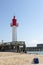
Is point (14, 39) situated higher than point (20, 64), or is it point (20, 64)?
point (14, 39)

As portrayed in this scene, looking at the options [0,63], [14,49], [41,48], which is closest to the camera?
[0,63]

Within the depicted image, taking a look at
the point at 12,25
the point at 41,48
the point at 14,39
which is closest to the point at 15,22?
the point at 12,25

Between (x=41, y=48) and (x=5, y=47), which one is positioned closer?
(x=5, y=47)

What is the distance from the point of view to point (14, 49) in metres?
47.5

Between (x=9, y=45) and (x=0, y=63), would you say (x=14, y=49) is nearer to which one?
(x=9, y=45)

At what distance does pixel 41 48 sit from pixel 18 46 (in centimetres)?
6299

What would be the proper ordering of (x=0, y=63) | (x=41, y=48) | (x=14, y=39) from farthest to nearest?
(x=41, y=48) → (x=14, y=39) → (x=0, y=63)

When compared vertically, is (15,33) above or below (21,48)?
above

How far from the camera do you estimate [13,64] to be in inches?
844

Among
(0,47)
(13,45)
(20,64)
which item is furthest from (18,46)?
→ (20,64)

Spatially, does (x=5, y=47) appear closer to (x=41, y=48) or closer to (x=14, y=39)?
(x=14, y=39)

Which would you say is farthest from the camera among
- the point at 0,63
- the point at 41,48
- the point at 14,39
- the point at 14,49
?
the point at 41,48

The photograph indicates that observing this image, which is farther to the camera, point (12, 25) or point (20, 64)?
point (12, 25)

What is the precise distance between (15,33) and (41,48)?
6121 centimetres
